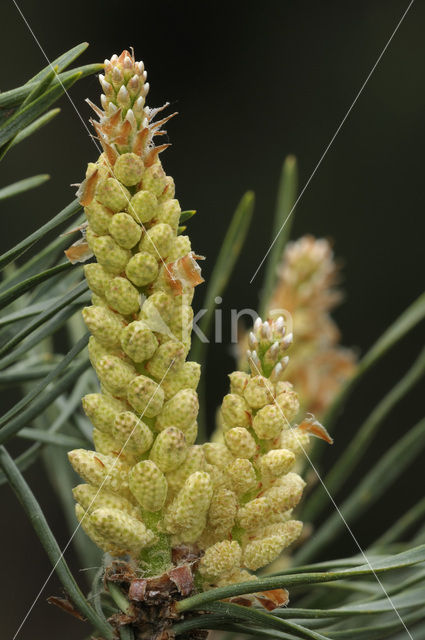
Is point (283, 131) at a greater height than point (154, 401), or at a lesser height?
lesser

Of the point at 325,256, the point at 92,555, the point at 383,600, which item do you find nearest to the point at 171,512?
the point at 383,600

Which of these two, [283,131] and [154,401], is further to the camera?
[283,131]

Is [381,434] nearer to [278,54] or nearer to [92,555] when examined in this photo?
[278,54]

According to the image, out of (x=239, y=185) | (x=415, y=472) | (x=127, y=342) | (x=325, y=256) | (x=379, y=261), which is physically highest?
(x=127, y=342)

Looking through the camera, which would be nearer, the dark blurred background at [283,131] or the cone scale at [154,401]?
the cone scale at [154,401]

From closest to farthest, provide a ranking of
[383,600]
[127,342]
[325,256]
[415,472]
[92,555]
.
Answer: [127,342] → [383,600] → [92,555] → [325,256] → [415,472]

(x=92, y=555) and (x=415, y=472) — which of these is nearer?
(x=92, y=555)

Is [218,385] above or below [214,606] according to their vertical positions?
below

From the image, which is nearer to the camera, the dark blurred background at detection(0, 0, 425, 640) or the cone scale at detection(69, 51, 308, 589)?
the cone scale at detection(69, 51, 308, 589)
